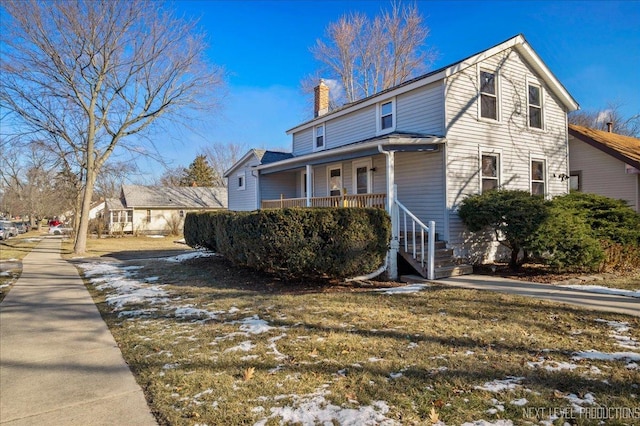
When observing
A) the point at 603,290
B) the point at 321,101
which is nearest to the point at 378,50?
the point at 321,101

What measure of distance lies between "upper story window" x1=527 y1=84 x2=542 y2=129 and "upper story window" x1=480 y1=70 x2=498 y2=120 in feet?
5.39

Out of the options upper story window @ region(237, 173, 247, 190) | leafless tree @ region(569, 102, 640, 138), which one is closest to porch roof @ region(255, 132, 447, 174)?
upper story window @ region(237, 173, 247, 190)

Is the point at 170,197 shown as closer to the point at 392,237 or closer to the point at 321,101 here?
the point at 321,101

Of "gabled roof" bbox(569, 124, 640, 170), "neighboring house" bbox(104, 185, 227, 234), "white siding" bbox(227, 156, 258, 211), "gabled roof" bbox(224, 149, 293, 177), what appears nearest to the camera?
"gabled roof" bbox(569, 124, 640, 170)

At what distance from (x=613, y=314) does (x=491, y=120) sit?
708 cm

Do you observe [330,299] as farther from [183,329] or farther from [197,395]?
[197,395]

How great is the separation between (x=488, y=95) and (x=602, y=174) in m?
8.53

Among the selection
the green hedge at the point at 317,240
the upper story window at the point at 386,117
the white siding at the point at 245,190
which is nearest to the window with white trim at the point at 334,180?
the upper story window at the point at 386,117

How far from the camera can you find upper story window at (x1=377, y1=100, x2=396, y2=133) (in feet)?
38.2

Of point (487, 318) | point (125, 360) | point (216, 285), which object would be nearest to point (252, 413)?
point (125, 360)

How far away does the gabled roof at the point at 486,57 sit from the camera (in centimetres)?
1001

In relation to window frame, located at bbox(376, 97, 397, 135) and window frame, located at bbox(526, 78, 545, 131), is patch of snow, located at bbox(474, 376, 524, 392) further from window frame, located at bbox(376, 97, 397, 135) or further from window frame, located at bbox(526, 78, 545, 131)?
window frame, located at bbox(526, 78, 545, 131)

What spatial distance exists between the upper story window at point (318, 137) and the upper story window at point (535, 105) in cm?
752

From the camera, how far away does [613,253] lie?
339 inches
